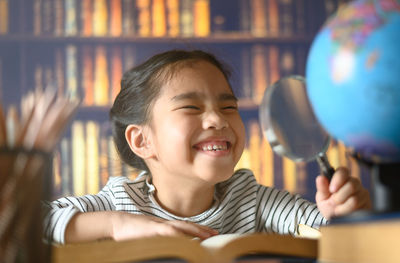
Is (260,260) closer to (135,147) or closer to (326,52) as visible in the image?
(326,52)

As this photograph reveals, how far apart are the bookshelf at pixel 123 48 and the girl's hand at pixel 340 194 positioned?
1.71 m

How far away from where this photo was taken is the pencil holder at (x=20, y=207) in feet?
1.94

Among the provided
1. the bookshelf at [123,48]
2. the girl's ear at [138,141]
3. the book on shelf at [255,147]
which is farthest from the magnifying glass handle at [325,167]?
the book on shelf at [255,147]

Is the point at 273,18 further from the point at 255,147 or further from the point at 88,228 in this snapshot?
the point at 88,228

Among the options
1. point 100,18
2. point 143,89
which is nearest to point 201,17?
point 100,18

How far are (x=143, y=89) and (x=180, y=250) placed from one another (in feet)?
2.57

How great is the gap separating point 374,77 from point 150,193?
772 mm


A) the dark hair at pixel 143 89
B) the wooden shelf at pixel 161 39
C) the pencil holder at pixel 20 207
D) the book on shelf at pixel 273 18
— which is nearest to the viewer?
the pencil holder at pixel 20 207

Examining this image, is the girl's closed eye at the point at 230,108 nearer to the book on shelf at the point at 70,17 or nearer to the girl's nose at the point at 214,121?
the girl's nose at the point at 214,121

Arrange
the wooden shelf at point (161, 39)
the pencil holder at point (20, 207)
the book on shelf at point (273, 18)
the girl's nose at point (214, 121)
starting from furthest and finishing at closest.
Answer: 1. the book on shelf at point (273, 18)
2. the wooden shelf at point (161, 39)
3. the girl's nose at point (214, 121)
4. the pencil holder at point (20, 207)

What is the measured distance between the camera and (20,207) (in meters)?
0.60

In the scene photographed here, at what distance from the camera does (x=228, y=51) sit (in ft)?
8.95

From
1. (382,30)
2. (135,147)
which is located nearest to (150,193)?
(135,147)

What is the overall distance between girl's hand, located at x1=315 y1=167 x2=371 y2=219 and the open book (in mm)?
176
